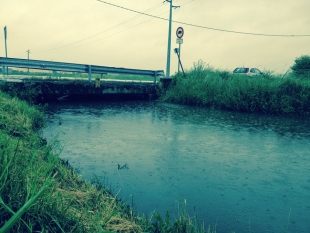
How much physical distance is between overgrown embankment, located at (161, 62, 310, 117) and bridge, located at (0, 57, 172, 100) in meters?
1.89

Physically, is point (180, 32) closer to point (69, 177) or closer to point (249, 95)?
point (249, 95)

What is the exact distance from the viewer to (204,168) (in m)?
3.18

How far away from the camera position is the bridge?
862 centimetres

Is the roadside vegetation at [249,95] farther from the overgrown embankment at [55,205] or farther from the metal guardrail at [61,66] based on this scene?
the overgrown embankment at [55,205]

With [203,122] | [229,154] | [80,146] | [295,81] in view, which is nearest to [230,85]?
[295,81]

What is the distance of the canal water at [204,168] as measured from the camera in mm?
2221

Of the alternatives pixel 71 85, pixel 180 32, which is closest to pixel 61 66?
pixel 71 85

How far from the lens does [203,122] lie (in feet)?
20.6

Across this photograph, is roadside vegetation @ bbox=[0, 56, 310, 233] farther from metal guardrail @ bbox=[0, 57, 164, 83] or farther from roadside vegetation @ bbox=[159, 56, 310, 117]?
metal guardrail @ bbox=[0, 57, 164, 83]

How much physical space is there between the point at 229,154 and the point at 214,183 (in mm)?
1136

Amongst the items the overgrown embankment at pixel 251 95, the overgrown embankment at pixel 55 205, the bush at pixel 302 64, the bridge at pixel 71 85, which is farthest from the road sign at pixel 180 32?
the overgrown embankment at pixel 55 205

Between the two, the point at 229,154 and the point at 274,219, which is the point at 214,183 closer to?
the point at 274,219

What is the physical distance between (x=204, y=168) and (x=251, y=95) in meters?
6.20

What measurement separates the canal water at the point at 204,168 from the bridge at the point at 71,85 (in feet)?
11.1
